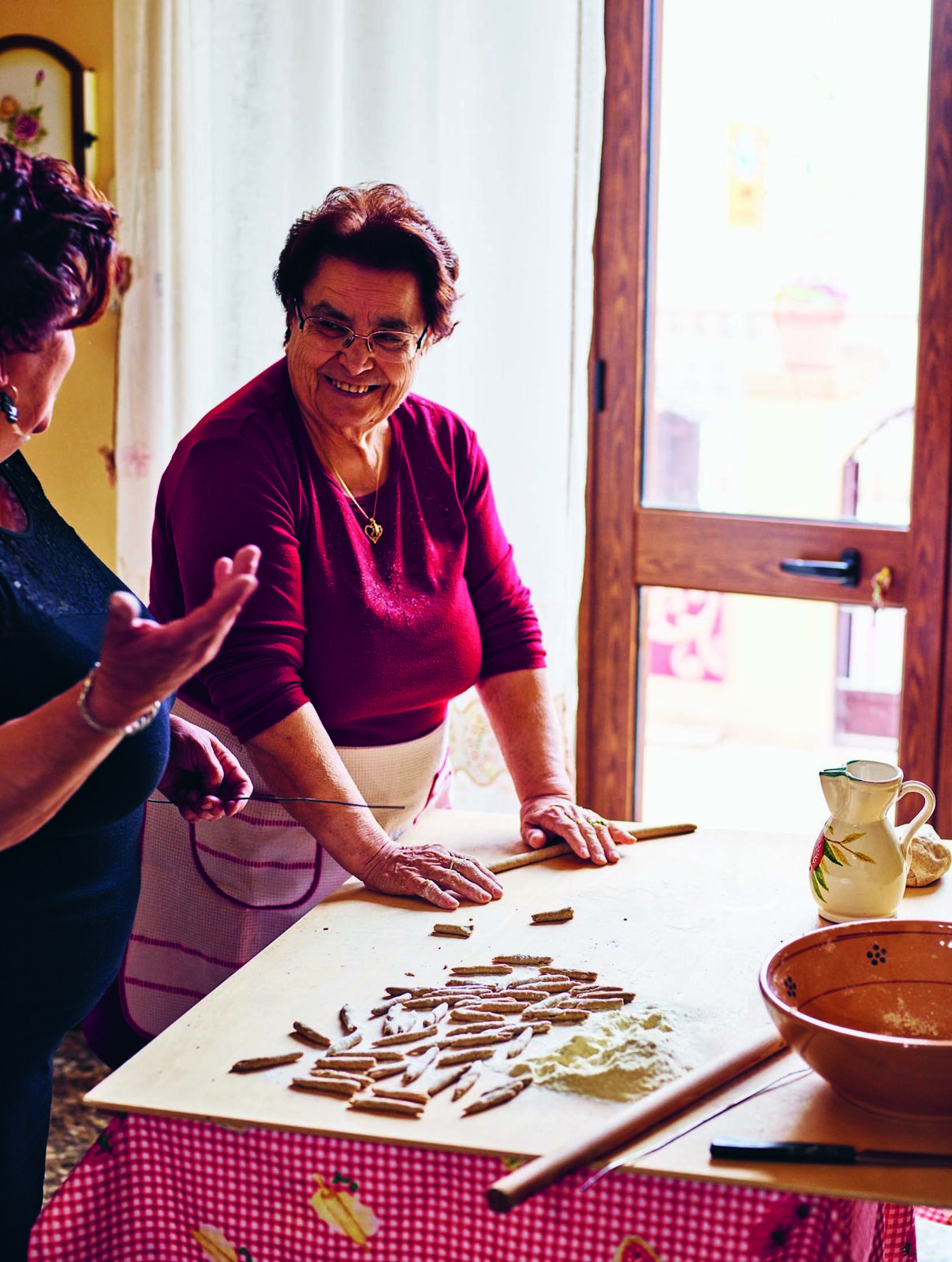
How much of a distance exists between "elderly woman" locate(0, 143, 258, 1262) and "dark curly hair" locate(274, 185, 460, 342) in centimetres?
50

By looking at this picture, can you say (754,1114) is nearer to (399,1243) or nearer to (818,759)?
(399,1243)

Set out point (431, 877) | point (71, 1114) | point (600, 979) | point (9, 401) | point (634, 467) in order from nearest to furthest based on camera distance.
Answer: point (9, 401)
point (600, 979)
point (431, 877)
point (71, 1114)
point (634, 467)

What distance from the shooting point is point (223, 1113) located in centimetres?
123

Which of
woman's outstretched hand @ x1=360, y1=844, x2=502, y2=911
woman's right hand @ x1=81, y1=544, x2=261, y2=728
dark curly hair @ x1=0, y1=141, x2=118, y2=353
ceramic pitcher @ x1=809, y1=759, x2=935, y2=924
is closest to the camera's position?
woman's right hand @ x1=81, y1=544, x2=261, y2=728

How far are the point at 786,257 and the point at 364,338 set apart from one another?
1336 millimetres

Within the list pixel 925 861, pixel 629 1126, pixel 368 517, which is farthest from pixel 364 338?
pixel 629 1126

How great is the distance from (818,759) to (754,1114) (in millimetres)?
2013

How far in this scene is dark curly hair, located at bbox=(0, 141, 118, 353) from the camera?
132 cm

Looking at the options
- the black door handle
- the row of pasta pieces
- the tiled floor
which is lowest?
the tiled floor

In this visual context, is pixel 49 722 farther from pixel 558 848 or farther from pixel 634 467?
pixel 634 467

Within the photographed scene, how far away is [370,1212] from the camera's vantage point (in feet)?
3.99

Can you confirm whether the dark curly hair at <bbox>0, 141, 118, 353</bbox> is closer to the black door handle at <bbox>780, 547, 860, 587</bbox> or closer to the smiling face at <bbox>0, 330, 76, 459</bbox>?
the smiling face at <bbox>0, 330, 76, 459</bbox>

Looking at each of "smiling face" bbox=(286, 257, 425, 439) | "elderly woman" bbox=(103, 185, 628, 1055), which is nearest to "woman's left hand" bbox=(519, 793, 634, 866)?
"elderly woman" bbox=(103, 185, 628, 1055)

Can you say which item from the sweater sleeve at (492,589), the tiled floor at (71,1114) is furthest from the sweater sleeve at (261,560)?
the tiled floor at (71,1114)
